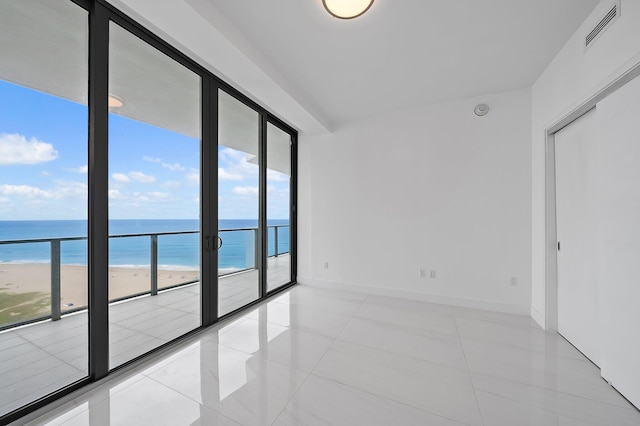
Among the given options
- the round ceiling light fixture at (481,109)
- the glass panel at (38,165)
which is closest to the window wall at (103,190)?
the glass panel at (38,165)

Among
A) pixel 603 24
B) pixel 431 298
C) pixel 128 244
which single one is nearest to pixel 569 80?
pixel 603 24

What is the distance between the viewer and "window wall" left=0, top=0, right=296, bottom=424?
170 cm

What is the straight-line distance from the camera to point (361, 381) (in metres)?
1.81

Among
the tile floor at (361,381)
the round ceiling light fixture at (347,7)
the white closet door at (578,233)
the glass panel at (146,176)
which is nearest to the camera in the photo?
the tile floor at (361,381)

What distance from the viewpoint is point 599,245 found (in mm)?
1875

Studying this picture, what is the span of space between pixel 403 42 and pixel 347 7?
0.74 meters

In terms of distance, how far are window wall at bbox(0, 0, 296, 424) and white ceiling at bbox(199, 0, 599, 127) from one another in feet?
2.67

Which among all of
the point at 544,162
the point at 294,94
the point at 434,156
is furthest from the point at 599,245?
the point at 294,94

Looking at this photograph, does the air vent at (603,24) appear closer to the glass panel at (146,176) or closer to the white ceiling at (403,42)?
the white ceiling at (403,42)

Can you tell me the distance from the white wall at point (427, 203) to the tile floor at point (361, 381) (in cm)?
76

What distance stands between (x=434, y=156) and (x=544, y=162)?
1.21 m

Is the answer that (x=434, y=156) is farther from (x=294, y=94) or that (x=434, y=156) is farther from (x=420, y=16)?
(x=294, y=94)

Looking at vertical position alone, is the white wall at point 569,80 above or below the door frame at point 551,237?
above

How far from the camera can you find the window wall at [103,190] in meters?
1.70
